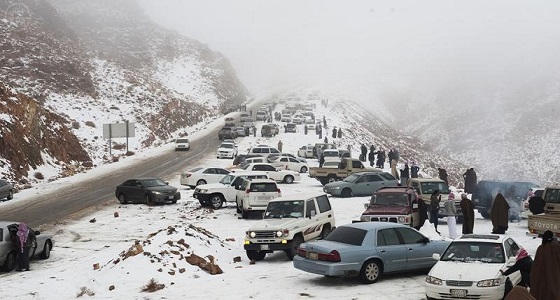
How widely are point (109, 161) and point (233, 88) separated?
80.5m

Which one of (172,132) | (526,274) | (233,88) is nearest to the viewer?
(526,274)

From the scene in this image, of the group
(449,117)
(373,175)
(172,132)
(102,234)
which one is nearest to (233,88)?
(449,117)

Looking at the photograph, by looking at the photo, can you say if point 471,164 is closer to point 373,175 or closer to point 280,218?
point 373,175

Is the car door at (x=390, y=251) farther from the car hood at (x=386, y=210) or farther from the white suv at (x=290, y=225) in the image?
the car hood at (x=386, y=210)

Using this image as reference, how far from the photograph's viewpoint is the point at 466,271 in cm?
1146

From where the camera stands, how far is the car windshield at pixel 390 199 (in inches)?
795

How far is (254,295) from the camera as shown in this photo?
42.2 feet

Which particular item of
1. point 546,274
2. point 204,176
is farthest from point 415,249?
point 204,176

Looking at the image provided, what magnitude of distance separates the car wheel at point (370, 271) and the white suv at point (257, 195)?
11.0m

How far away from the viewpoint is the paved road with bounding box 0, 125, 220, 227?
26125mm

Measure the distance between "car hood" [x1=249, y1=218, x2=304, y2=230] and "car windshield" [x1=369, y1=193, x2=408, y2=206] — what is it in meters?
4.19

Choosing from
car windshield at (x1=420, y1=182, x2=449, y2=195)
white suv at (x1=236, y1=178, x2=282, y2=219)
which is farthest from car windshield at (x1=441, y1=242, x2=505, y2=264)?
white suv at (x1=236, y1=178, x2=282, y2=219)

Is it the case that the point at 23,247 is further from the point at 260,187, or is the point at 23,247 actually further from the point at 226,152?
the point at 226,152

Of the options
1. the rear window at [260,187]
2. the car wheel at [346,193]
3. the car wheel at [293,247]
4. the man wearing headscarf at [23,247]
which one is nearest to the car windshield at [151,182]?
the rear window at [260,187]
